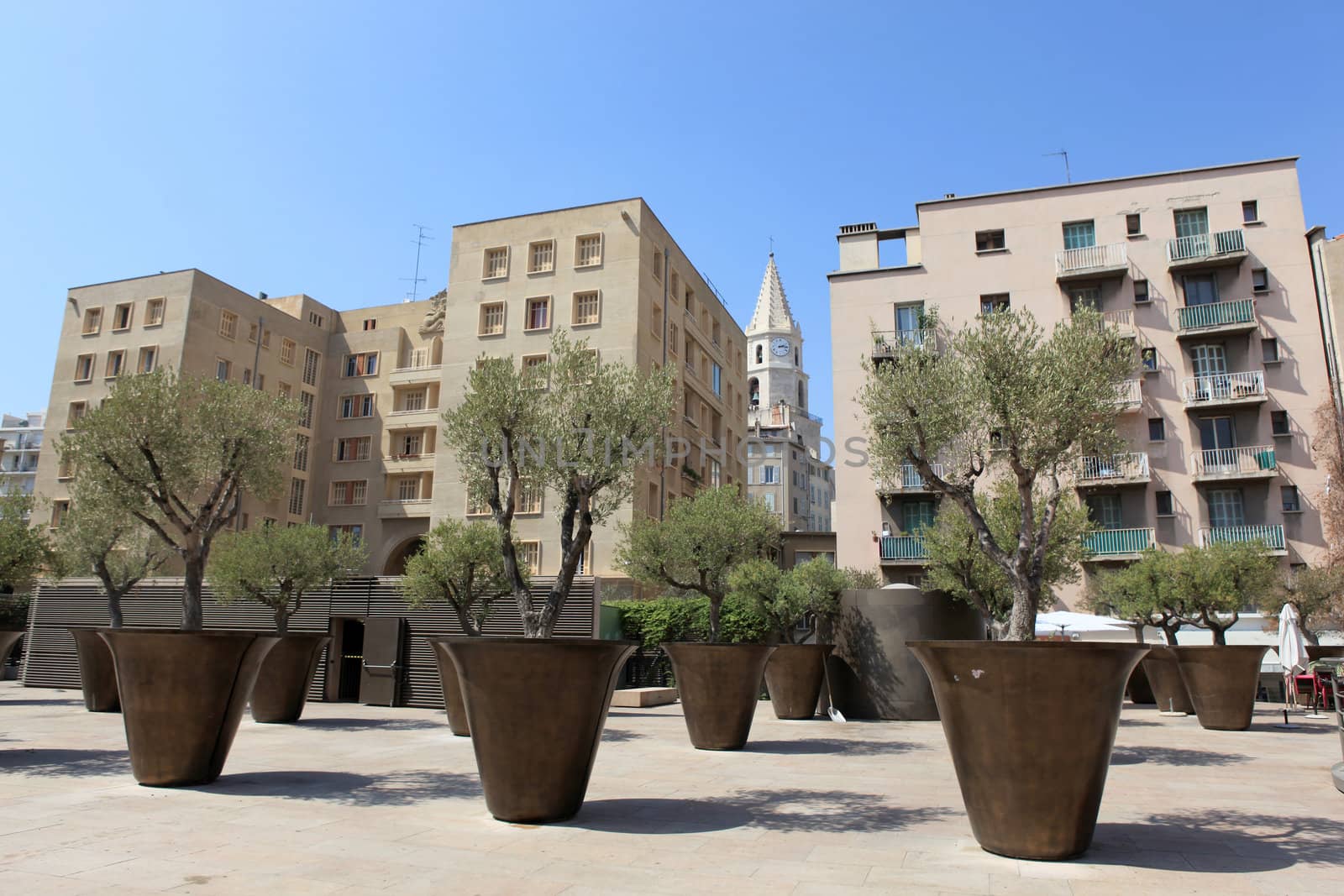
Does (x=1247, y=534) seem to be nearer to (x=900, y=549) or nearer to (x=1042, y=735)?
(x=900, y=549)

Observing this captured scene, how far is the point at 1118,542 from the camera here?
101 ft

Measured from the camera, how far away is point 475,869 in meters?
5.82

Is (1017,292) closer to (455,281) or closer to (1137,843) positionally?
(455,281)

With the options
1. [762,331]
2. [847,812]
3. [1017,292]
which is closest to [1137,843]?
[847,812]

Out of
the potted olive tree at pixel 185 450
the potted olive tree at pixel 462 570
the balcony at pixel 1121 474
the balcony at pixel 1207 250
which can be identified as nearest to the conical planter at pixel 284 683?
the potted olive tree at pixel 185 450

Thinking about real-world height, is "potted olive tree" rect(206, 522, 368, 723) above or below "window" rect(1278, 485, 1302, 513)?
below

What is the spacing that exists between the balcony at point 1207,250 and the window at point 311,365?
133 feet

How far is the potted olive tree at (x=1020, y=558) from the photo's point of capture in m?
6.10

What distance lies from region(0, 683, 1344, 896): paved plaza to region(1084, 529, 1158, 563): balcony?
59.3 feet

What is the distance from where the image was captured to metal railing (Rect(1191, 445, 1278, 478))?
3038 centimetres

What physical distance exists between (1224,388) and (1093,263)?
6269mm

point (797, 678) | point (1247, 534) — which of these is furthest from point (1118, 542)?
point (797, 678)

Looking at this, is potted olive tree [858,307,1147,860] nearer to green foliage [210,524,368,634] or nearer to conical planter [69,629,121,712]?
green foliage [210,524,368,634]


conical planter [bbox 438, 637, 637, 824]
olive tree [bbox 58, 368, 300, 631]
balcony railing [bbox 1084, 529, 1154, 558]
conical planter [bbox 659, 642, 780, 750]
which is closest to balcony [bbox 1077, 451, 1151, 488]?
balcony railing [bbox 1084, 529, 1154, 558]
